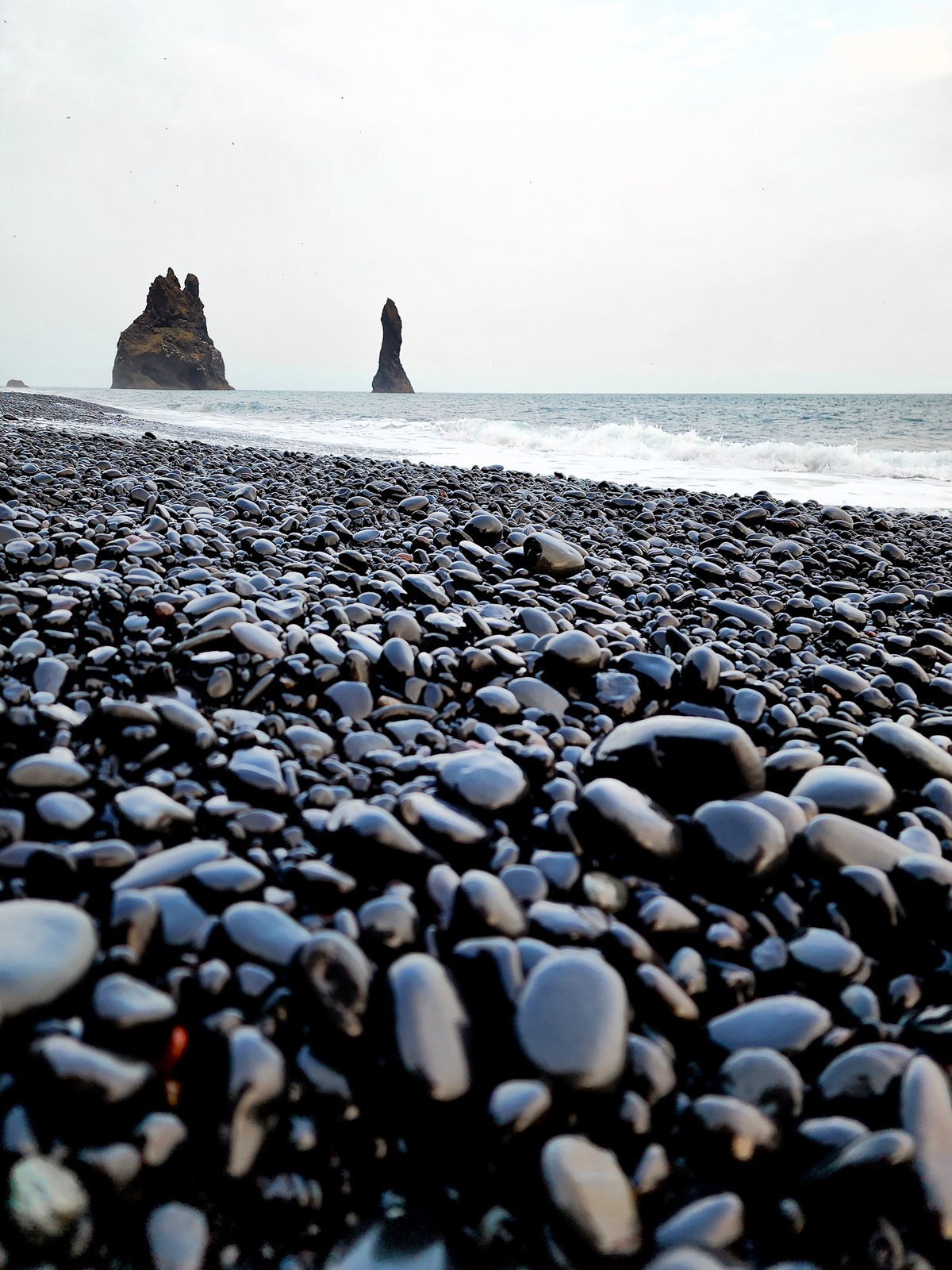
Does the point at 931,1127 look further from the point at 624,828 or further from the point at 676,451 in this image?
the point at 676,451

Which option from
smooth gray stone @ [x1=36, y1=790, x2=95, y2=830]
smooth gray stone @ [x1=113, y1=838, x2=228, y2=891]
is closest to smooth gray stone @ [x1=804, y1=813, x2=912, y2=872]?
smooth gray stone @ [x1=113, y1=838, x2=228, y2=891]

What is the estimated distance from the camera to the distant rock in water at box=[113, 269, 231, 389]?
274ft

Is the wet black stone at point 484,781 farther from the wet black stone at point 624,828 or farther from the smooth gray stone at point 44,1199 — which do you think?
the smooth gray stone at point 44,1199

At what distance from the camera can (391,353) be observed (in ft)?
312

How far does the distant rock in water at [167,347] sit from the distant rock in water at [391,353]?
21.9 m

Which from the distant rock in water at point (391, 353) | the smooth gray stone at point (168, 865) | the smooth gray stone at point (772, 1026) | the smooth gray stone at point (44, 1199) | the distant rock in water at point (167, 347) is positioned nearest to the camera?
the smooth gray stone at point (44, 1199)

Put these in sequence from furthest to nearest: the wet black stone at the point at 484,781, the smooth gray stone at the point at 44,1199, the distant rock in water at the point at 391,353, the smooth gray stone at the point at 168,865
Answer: the distant rock in water at the point at 391,353, the wet black stone at the point at 484,781, the smooth gray stone at the point at 168,865, the smooth gray stone at the point at 44,1199

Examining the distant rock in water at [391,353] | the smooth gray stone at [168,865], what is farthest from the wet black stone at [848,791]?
the distant rock in water at [391,353]

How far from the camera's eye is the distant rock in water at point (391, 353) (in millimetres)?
94812

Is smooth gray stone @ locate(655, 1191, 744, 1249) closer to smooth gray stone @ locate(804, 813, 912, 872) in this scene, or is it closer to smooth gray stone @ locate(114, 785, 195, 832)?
smooth gray stone @ locate(804, 813, 912, 872)

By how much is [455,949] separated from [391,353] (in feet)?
337

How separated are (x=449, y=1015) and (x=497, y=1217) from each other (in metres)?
0.25

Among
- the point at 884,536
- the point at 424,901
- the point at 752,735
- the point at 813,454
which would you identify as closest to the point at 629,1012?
the point at 424,901

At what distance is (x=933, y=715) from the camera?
2363mm
